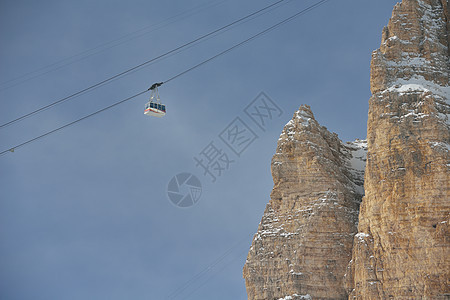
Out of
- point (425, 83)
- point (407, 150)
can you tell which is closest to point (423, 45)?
point (425, 83)

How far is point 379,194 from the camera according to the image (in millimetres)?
84000

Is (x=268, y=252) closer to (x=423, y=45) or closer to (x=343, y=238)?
(x=343, y=238)

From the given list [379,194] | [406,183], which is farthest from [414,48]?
[379,194]

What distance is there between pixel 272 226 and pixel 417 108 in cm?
2043

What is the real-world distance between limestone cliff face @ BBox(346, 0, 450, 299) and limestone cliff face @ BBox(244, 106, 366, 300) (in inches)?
154

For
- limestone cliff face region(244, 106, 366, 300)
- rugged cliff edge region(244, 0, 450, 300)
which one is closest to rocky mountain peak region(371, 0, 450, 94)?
rugged cliff edge region(244, 0, 450, 300)

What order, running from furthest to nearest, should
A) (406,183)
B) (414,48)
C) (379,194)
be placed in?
(414,48) < (379,194) < (406,183)

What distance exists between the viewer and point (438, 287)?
77.2m

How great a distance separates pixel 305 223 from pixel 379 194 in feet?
33.6

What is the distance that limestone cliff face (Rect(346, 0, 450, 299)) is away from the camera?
79.0 meters

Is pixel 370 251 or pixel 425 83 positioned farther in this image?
pixel 425 83

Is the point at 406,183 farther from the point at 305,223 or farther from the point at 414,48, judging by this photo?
the point at 414,48

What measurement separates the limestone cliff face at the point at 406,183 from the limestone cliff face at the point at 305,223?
3919 millimetres

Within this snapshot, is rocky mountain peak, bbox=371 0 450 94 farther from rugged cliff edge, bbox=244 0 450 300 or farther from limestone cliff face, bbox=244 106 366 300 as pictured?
limestone cliff face, bbox=244 106 366 300
